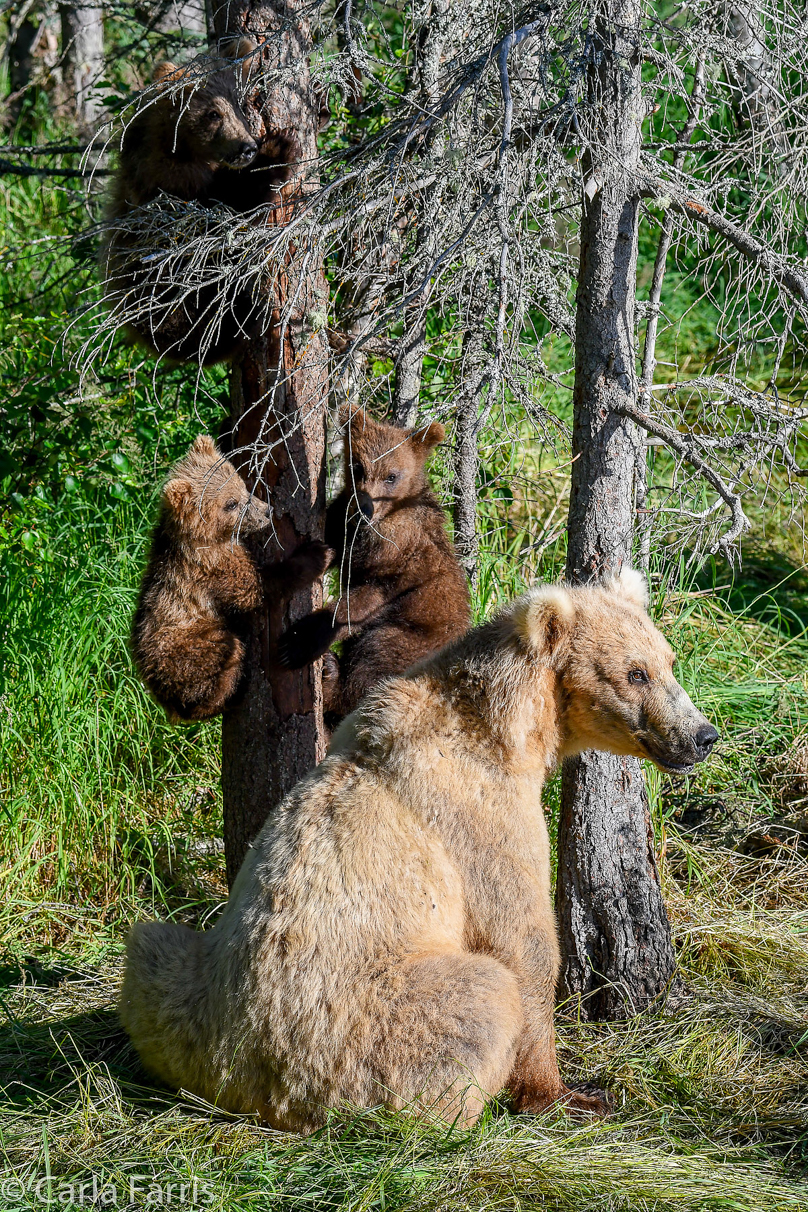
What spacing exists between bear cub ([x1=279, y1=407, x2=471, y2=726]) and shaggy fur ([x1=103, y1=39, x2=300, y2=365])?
955 millimetres

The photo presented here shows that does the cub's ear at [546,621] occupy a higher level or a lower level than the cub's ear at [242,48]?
lower

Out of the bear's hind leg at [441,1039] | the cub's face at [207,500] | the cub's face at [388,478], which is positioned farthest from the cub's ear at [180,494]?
the bear's hind leg at [441,1039]

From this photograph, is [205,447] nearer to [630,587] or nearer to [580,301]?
[580,301]

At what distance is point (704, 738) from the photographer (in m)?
3.74

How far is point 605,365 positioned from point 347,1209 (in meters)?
3.25

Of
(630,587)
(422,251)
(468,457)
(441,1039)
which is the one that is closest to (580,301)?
(422,251)

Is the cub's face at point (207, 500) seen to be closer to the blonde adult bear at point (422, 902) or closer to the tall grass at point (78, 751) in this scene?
the blonde adult bear at point (422, 902)

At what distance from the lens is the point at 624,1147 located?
3.51 m

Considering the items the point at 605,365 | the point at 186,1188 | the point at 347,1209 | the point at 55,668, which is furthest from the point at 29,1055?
the point at 605,365

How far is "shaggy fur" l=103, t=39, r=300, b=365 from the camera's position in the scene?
15.8 ft

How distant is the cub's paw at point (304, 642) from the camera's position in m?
4.75

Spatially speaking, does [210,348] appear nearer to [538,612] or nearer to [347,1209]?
[538,612]

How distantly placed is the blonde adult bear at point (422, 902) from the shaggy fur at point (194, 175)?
6.29 ft

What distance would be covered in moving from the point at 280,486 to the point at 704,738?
2.11 m
